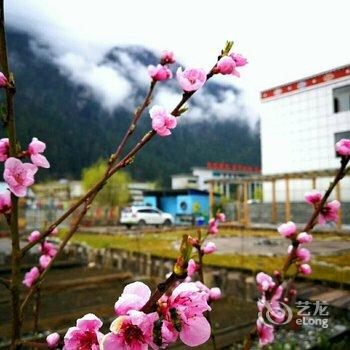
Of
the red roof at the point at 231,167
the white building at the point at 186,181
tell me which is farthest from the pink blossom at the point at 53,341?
the white building at the point at 186,181

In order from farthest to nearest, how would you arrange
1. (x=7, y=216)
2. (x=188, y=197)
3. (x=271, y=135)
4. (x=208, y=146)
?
(x=208, y=146) → (x=188, y=197) → (x=271, y=135) → (x=7, y=216)

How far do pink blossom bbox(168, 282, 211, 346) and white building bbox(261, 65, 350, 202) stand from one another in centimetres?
381

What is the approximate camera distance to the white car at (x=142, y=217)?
978 inches

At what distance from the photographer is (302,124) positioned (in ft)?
30.3

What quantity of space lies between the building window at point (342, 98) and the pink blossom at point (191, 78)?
13.6ft

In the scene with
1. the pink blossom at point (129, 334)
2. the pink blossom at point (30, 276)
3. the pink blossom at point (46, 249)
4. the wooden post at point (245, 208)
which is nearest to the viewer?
the pink blossom at point (129, 334)

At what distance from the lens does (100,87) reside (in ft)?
606

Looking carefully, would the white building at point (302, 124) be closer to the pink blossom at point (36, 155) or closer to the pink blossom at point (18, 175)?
the pink blossom at point (36, 155)

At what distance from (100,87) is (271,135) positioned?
18021 cm

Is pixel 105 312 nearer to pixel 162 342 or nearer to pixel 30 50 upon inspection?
pixel 162 342

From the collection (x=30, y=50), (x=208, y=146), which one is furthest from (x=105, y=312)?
(x=30, y=50)

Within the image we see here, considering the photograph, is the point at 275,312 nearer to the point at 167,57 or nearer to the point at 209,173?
the point at 167,57

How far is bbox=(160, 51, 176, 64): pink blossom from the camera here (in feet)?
5.02

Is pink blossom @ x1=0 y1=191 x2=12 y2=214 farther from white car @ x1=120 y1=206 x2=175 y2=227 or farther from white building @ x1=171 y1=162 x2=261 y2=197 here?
white building @ x1=171 y1=162 x2=261 y2=197
